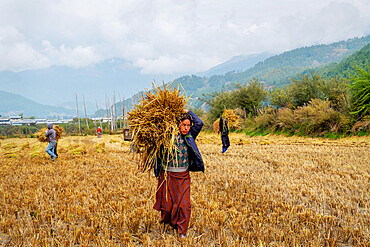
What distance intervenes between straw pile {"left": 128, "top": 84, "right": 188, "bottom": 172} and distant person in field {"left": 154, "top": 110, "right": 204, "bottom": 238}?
0.14 metres

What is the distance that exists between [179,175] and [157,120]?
3.10ft

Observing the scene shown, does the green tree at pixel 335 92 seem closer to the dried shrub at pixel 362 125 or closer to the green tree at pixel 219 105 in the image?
the dried shrub at pixel 362 125

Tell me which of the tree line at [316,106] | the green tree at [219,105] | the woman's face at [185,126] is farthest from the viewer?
the green tree at [219,105]

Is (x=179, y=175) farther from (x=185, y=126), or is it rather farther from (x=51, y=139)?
(x=51, y=139)

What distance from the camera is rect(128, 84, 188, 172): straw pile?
11.9 feet

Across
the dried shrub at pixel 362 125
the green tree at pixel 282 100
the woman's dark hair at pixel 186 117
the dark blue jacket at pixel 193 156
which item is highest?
the green tree at pixel 282 100

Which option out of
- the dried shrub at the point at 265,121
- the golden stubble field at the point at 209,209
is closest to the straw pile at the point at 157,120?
the golden stubble field at the point at 209,209

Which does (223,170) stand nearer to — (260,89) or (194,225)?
(194,225)

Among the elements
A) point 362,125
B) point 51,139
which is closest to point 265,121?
point 362,125

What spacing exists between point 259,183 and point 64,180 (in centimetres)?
531

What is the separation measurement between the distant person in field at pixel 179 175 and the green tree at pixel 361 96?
51.3 feet

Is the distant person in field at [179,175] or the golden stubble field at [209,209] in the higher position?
the distant person in field at [179,175]

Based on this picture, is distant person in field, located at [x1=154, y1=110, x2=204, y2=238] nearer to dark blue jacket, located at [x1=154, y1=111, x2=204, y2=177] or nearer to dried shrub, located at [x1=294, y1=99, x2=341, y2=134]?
dark blue jacket, located at [x1=154, y1=111, x2=204, y2=177]

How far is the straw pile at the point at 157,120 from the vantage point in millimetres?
3627
